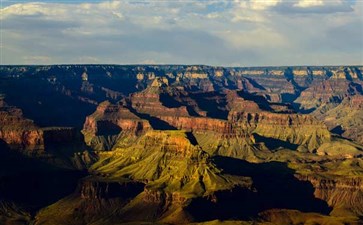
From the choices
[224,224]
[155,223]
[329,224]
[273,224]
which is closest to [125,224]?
[155,223]

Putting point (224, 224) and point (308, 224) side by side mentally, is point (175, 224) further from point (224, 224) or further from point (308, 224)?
point (308, 224)

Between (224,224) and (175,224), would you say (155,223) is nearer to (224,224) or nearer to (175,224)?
(175,224)

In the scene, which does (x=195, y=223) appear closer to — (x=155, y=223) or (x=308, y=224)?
(x=155, y=223)

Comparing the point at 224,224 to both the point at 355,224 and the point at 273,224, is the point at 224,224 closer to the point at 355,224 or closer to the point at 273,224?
the point at 273,224

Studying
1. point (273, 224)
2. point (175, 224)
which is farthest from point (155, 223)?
point (273, 224)

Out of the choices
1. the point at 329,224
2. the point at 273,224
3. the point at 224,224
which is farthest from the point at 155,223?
the point at 329,224

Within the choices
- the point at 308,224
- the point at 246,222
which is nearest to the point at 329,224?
the point at 308,224
